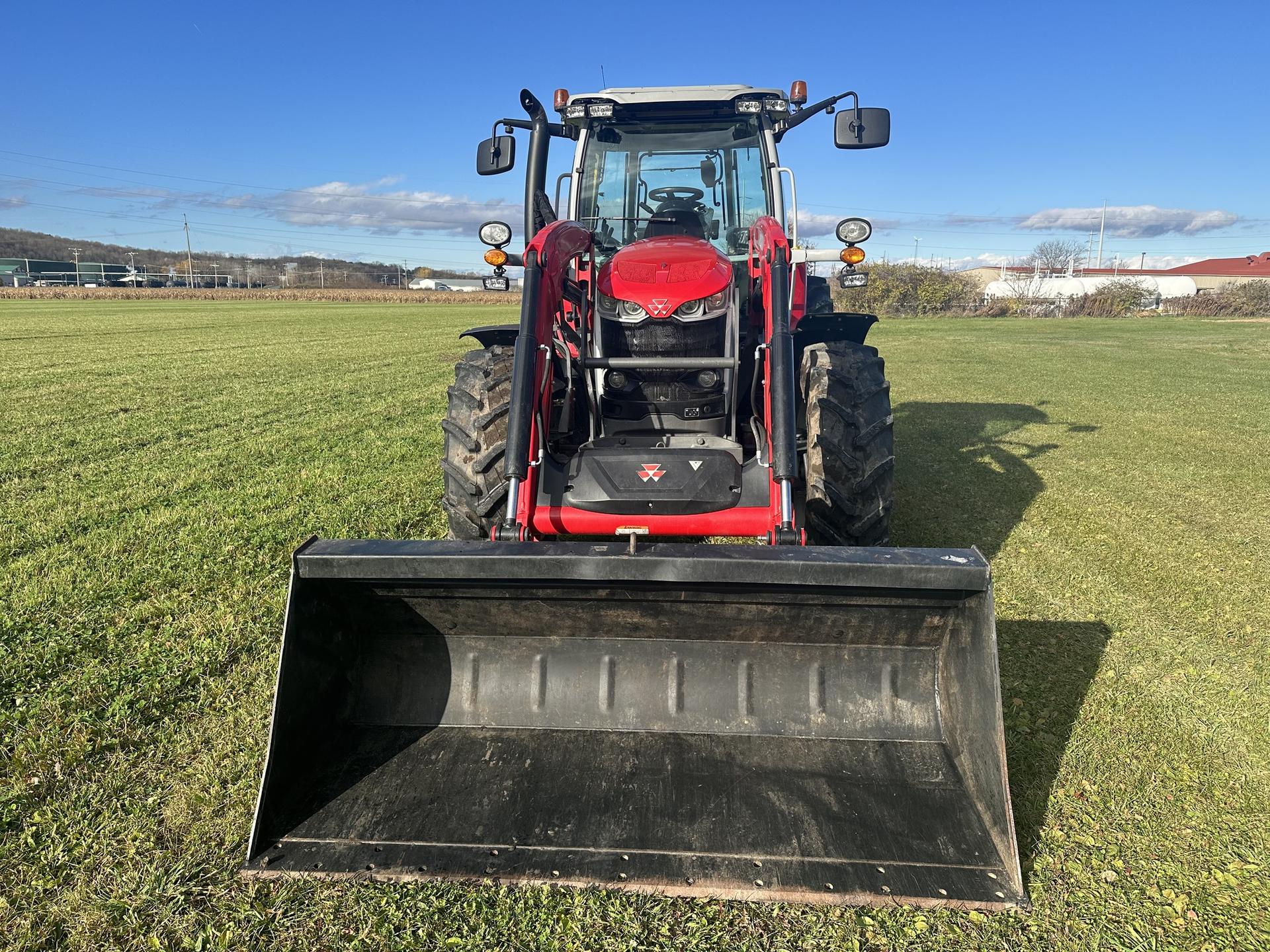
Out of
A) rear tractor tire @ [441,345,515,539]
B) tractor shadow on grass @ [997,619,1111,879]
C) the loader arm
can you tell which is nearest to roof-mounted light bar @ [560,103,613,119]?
the loader arm

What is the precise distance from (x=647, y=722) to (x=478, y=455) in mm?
1619

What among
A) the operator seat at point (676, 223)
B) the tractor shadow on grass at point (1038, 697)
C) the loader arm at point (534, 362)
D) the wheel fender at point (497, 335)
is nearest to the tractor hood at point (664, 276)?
the loader arm at point (534, 362)

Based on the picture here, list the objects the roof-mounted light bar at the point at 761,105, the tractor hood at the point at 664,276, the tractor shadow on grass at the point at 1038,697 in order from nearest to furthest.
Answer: the tractor shadow on grass at the point at 1038,697 < the tractor hood at the point at 664,276 < the roof-mounted light bar at the point at 761,105

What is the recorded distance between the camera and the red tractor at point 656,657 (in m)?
2.25

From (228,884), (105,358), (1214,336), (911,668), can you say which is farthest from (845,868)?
(1214,336)

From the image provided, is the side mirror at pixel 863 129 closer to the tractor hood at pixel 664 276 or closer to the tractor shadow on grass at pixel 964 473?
the tractor hood at pixel 664 276

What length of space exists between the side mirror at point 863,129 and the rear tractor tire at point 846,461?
1.20 metres

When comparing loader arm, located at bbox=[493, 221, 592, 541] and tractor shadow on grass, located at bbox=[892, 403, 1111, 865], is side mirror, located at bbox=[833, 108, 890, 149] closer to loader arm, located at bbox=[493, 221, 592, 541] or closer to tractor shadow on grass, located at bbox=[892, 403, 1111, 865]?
loader arm, located at bbox=[493, 221, 592, 541]

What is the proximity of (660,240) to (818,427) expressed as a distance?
1312 mm

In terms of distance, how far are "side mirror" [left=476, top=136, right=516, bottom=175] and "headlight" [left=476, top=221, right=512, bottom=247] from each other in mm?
318

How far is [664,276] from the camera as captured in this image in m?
3.76

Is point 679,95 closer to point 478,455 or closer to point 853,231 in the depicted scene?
point 853,231

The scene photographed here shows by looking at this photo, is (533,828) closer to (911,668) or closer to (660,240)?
(911,668)

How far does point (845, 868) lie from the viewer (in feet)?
7.09
